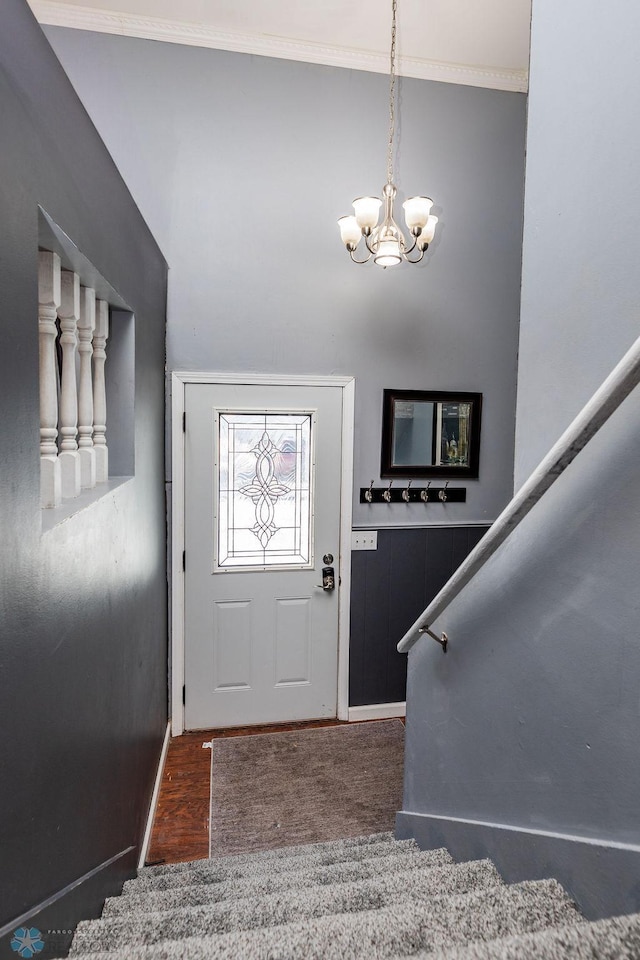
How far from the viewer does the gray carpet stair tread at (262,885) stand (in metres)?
1.52

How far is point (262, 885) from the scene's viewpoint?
161cm

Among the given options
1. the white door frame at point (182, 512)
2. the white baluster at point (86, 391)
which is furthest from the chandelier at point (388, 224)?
the white baluster at point (86, 391)

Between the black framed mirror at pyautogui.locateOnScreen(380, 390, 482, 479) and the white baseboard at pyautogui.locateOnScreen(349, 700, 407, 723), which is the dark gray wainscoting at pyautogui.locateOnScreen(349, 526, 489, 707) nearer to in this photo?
the white baseboard at pyautogui.locateOnScreen(349, 700, 407, 723)

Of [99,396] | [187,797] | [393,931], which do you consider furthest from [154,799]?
[393,931]

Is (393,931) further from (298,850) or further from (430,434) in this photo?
(430,434)

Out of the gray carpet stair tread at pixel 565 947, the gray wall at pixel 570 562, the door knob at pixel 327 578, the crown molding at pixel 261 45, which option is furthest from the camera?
the door knob at pixel 327 578

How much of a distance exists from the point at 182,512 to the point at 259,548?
50 cm

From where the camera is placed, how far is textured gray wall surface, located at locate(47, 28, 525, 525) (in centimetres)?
316

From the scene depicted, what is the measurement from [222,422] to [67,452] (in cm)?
192

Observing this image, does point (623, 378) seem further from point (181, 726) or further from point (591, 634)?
point (181, 726)

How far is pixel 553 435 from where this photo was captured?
1399 millimetres

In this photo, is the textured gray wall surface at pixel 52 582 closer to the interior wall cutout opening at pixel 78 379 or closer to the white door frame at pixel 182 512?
the interior wall cutout opening at pixel 78 379

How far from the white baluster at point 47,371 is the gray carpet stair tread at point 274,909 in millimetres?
935

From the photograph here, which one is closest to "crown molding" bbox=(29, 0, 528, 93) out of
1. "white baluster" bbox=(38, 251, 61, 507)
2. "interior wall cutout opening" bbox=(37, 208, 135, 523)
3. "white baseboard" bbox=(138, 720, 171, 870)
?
"interior wall cutout opening" bbox=(37, 208, 135, 523)
